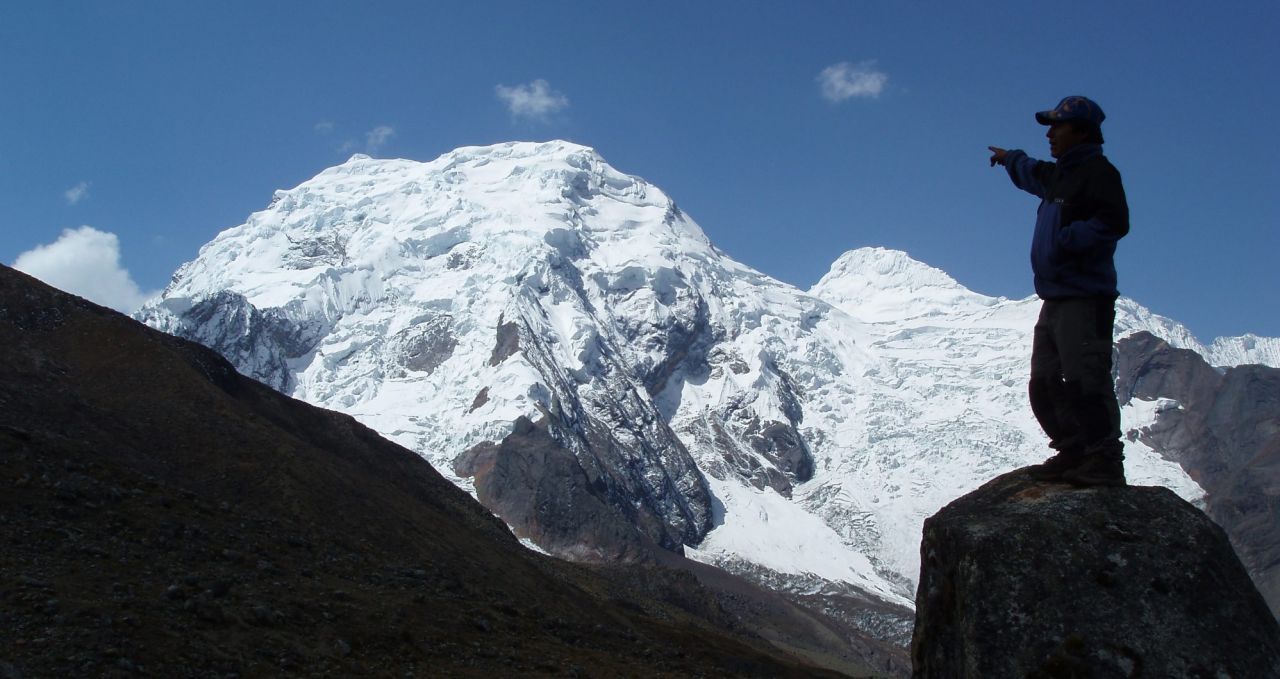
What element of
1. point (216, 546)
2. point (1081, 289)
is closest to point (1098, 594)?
point (1081, 289)

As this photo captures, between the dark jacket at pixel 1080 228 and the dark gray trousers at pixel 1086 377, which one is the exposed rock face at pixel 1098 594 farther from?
the dark jacket at pixel 1080 228

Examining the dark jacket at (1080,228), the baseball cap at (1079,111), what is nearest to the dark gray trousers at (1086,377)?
the dark jacket at (1080,228)

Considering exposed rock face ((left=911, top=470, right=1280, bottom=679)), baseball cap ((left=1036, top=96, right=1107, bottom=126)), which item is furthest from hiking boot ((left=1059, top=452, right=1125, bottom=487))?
baseball cap ((left=1036, top=96, right=1107, bottom=126))

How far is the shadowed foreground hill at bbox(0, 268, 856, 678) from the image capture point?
69.7 feet

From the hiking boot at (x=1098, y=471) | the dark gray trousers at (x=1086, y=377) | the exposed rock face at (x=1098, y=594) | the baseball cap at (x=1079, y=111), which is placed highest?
the baseball cap at (x=1079, y=111)

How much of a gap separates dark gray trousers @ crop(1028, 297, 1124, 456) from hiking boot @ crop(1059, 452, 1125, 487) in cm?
7

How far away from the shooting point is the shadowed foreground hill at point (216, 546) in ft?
69.7

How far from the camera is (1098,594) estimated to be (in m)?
8.28

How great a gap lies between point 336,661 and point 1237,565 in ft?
62.1

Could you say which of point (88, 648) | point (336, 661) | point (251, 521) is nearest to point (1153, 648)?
point (88, 648)

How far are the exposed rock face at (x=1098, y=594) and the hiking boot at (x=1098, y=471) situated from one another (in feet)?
0.44

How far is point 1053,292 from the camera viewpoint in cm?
921

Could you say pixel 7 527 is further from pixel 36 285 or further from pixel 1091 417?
pixel 36 285

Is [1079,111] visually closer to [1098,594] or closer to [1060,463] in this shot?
[1060,463]
